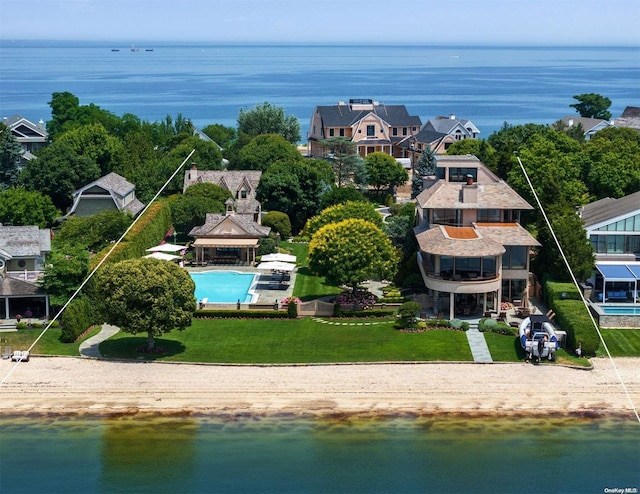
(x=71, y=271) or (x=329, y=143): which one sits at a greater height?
(x=329, y=143)

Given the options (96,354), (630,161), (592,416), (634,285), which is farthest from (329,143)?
(592,416)

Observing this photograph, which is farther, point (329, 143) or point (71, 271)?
point (329, 143)

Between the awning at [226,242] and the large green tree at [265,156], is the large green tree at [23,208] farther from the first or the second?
the large green tree at [265,156]

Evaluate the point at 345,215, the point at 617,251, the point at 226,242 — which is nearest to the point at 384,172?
the point at 226,242

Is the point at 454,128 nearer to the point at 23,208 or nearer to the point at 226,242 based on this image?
the point at 226,242

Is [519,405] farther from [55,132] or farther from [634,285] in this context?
[55,132]

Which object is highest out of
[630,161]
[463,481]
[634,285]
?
[630,161]

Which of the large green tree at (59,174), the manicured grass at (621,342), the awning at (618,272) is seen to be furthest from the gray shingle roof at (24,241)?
the awning at (618,272)
